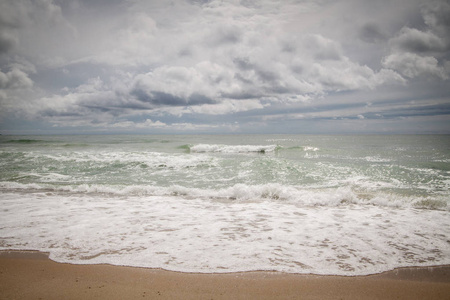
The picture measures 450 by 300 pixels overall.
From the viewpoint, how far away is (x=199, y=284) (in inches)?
118

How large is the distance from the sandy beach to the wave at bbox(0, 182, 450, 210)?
4026 mm

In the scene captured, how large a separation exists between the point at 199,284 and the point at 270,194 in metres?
5.50

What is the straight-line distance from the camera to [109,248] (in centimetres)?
402

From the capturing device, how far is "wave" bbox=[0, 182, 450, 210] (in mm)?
Answer: 7180

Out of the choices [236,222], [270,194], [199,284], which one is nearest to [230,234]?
[236,222]

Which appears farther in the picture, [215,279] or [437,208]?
[437,208]

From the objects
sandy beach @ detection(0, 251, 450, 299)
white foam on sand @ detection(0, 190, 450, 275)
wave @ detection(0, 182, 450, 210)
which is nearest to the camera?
sandy beach @ detection(0, 251, 450, 299)

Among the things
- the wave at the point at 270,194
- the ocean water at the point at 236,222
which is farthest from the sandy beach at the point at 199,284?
the wave at the point at 270,194

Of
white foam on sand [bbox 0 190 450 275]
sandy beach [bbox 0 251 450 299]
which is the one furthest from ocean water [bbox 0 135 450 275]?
sandy beach [bbox 0 251 450 299]

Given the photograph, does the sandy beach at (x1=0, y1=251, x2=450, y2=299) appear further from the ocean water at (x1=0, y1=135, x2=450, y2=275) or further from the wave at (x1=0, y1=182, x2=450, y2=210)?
the wave at (x1=0, y1=182, x2=450, y2=210)

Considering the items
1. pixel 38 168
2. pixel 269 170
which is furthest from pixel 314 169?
pixel 38 168

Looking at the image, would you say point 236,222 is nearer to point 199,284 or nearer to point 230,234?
point 230,234

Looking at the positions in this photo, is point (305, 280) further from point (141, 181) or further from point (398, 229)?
point (141, 181)

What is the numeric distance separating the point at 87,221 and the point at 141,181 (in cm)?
547
